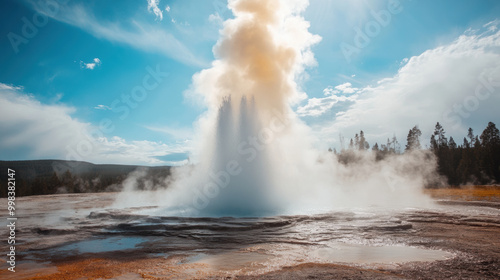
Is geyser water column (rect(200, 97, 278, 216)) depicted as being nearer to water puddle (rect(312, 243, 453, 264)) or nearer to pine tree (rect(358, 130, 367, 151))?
water puddle (rect(312, 243, 453, 264))

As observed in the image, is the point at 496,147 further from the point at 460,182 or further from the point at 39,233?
the point at 39,233

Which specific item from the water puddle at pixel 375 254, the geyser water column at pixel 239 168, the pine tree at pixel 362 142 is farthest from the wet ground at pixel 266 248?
the pine tree at pixel 362 142

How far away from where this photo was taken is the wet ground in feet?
18.4

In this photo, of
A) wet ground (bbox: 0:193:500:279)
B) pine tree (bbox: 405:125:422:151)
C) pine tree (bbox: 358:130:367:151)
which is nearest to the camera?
wet ground (bbox: 0:193:500:279)

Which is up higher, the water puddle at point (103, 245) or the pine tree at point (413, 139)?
the pine tree at point (413, 139)

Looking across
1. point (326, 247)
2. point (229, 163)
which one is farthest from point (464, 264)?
point (229, 163)

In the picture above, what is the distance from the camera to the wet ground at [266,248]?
5.61m

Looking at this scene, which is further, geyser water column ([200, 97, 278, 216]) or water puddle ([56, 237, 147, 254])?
geyser water column ([200, 97, 278, 216])

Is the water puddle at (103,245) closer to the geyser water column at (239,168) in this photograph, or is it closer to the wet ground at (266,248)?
the wet ground at (266,248)

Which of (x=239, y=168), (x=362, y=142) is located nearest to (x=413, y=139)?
(x=362, y=142)

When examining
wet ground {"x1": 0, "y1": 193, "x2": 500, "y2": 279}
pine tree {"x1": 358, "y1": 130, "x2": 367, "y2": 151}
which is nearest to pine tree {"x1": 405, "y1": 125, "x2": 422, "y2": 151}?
pine tree {"x1": 358, "y1": 130, "x2": 367, "y2": 151}

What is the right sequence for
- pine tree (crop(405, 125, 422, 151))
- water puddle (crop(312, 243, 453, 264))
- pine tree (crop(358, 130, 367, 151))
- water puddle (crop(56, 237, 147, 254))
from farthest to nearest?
pine tree (crop(358, 130, 367, 151)) < pine tree (crop(405, 125, 422, 151)) < water puddle (crop(56, 237, 147, 254)) < water puddle (crop(312, 243, 453, 264))

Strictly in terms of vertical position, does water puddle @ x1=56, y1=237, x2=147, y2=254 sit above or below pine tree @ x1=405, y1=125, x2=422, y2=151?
below

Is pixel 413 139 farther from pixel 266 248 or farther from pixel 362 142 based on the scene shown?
pixel 266 248
